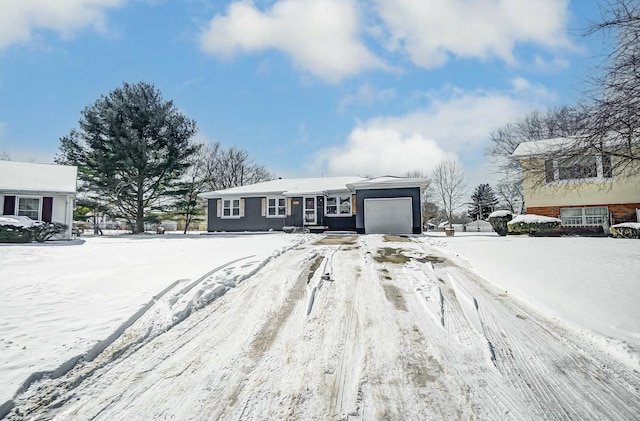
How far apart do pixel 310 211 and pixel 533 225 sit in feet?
38.8

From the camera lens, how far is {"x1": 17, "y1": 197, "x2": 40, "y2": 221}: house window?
621 inches

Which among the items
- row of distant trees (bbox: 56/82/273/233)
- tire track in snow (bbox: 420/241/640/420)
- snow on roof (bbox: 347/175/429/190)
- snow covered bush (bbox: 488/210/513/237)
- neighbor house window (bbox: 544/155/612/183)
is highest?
row of distant trees (bbox: 56/82/273/233)

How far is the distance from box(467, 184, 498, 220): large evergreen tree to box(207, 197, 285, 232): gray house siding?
27.8 m

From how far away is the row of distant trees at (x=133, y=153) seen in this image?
22.2 m

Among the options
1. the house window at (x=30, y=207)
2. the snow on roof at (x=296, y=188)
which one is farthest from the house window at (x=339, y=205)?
the house window at (x=30, y=207)

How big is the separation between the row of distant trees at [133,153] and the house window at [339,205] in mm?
12277

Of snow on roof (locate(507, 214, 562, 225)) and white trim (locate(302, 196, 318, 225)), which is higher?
white trim (locate(302, 196, 318, 225))

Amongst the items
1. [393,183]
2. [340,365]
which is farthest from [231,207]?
[340,365]

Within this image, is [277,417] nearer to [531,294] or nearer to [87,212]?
[531,294]

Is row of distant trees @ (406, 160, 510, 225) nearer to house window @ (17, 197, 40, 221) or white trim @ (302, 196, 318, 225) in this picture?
white trim @ (302, 196, 318, 225)

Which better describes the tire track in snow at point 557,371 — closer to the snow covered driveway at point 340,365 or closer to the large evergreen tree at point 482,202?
the snow covered driveway at point 340,365

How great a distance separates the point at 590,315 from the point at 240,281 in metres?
5.07

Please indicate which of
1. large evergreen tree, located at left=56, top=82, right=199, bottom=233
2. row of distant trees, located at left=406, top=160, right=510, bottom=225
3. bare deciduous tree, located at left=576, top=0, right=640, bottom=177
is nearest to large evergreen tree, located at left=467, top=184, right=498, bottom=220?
row of distant trees, located at left=406, top=160, right=510, bottom=225

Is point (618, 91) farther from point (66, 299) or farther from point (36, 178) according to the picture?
point (36, 178)
